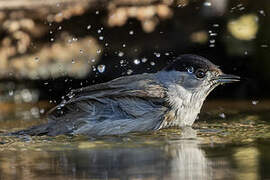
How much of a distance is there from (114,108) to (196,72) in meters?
1.13

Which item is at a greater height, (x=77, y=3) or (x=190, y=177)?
(x=77, y=3)

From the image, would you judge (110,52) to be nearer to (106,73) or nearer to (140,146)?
(106,73)

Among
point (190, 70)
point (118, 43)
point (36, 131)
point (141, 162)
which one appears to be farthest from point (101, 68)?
point (141, 162)

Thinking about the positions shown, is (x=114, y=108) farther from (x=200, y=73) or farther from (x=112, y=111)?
(x=200, y=73)

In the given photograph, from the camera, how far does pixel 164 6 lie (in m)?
10.1

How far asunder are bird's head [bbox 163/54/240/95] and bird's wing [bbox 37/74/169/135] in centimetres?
52

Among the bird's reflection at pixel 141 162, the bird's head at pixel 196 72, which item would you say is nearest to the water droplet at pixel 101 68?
the bird's head at pixel 196 72

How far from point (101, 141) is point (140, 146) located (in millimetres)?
623

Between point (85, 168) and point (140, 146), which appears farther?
point (140, 146)

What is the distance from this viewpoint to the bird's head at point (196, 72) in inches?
307

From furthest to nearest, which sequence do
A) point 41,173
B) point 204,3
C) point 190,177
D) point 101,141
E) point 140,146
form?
1. point 204,3
2. point 101,141
3. point 140,146
4. point 41,173
5. point 190,177

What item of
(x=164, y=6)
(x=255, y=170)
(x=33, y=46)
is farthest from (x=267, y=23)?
(x=255, y=170)

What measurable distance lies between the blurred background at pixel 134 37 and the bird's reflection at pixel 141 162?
3977 mm

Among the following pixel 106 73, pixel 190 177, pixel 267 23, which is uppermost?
pixel 267 23
